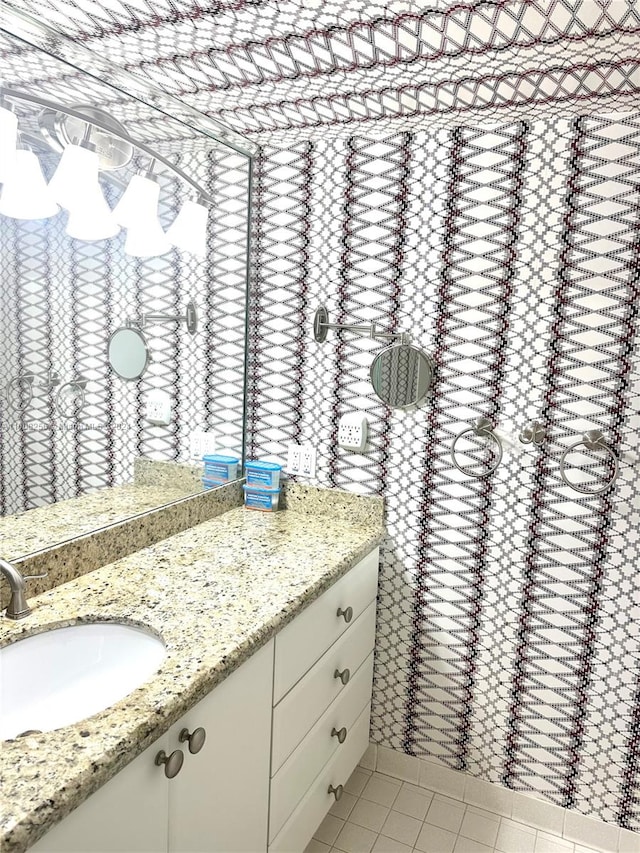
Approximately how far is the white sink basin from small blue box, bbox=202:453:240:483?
2.64 ft

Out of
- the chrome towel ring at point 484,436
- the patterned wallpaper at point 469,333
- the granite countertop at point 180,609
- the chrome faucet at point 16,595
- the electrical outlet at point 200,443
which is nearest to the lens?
the granite countertop at point 180,609

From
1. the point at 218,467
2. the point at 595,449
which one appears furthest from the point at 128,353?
the point at 595,449

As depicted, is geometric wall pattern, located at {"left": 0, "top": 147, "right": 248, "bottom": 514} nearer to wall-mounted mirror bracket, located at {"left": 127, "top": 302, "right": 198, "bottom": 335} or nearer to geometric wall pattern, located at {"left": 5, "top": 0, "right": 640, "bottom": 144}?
wall-mounted mirror bracket, located at {"left": 127, "top": 302, "right": 198, "bottom": 335}

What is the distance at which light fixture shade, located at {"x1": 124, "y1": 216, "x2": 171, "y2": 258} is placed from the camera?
5.12ft

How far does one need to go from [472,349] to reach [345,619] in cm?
89

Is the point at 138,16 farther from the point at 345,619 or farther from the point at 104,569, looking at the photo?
the point at 345,619

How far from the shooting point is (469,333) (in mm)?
1782

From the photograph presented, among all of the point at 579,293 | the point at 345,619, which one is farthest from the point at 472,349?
the point at 345,619

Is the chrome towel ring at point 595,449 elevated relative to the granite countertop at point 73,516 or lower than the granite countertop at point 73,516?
elevated

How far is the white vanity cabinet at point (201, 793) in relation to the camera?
0.85m

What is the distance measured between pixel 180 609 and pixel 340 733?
0.79 meters

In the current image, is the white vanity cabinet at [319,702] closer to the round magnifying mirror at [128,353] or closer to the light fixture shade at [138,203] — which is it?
the round magnifying mirror at [128,353]

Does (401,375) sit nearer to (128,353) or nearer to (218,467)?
(218,467)

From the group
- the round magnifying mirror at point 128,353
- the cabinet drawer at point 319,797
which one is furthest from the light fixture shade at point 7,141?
the cabinet drawer at point 319,797
